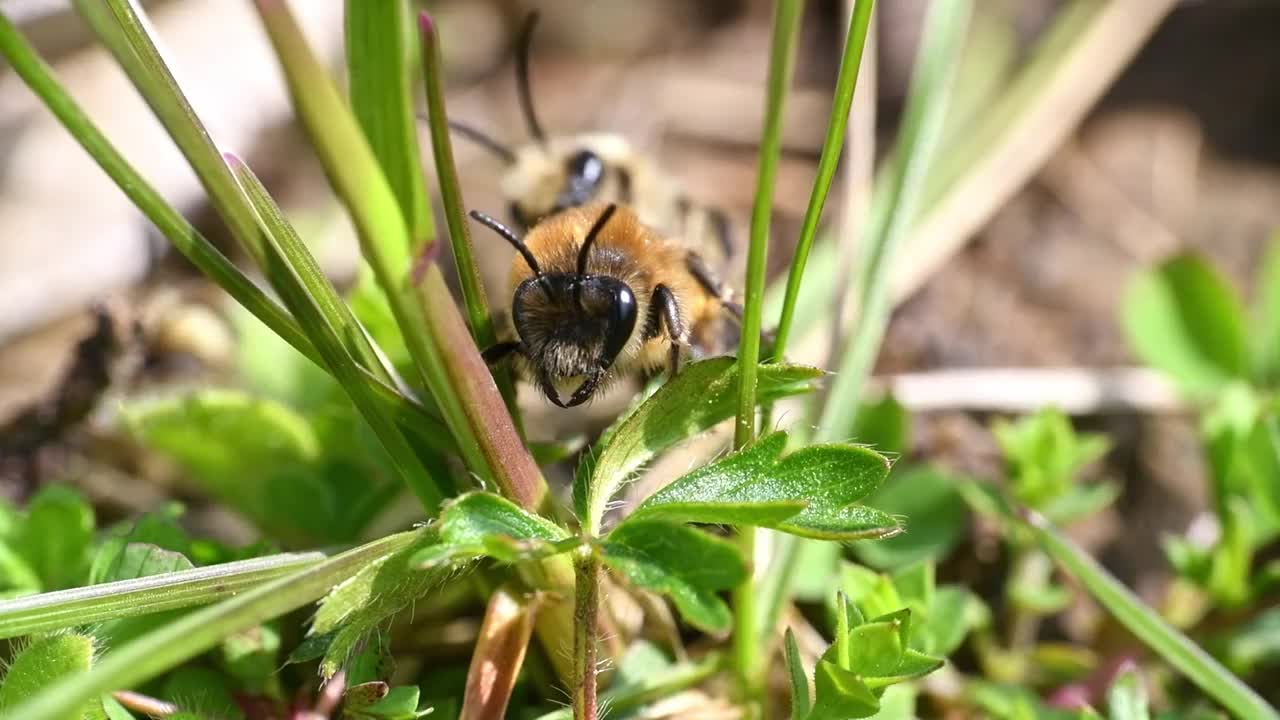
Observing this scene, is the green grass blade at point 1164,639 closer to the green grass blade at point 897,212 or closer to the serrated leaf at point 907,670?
the green grass blade at point 897,212

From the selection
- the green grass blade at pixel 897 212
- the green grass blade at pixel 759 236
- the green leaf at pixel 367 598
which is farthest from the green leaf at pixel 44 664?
the green grass blade at pixel 897 212

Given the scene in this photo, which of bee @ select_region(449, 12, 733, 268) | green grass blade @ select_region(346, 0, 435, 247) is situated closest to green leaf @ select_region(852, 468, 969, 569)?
bee @ select_region(449, 12, 733, 268)

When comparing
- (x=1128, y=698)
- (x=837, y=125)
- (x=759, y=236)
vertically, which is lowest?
(x=1128, y=698)

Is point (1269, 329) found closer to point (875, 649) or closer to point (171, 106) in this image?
point (875, 649)

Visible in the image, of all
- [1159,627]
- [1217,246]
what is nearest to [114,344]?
[1159,627]

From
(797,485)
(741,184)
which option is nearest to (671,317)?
(797,485)

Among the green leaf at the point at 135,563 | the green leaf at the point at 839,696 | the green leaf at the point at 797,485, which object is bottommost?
the green leaf at the point at 839,696
